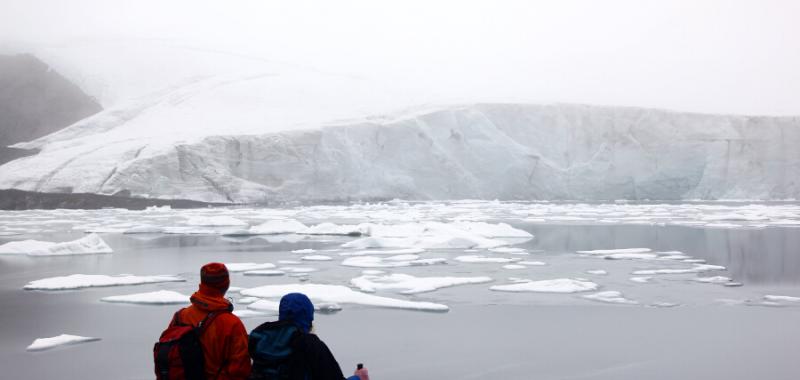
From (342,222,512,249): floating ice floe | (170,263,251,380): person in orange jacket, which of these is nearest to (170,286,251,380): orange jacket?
(170,263,251,380): person in orange jacket

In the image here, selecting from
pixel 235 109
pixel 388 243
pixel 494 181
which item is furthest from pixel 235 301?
pixel 235 109

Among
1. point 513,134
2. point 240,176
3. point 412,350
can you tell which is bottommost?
point 412,350

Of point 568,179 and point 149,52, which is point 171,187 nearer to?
point 568,179

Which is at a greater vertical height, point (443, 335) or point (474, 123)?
point (474, 123)

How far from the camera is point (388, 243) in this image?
11.7 m

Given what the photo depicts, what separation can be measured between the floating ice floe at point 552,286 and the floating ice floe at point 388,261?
210cm

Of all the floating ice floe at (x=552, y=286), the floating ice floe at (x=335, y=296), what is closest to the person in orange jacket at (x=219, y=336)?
the floating ice floe at (x=335, y=296)

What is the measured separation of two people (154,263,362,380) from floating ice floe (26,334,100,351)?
3.02 metres

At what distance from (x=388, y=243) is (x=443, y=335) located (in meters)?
6.45

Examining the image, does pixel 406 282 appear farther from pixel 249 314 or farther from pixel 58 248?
pixel 58 248

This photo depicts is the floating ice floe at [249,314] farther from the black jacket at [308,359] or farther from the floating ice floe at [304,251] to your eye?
the floating ice floe at [304,251]

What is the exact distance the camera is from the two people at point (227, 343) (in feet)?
7.60

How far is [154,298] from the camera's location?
22.0 feet

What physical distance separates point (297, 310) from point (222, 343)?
0.25m
